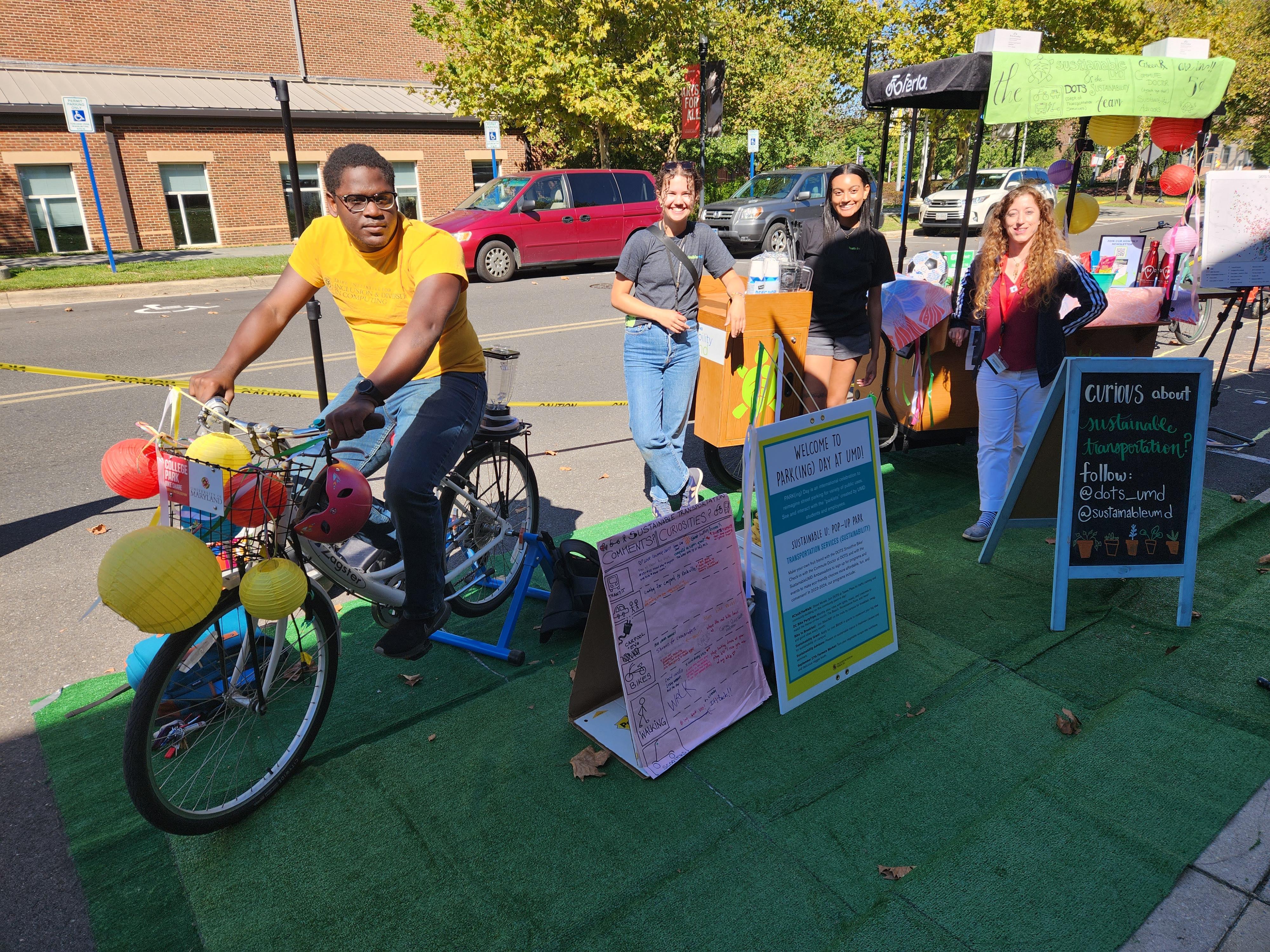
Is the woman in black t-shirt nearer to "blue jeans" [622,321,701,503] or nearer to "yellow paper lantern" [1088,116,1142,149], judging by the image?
"blue jeans" [622,321,701,503]

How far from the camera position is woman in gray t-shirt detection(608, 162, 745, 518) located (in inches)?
169

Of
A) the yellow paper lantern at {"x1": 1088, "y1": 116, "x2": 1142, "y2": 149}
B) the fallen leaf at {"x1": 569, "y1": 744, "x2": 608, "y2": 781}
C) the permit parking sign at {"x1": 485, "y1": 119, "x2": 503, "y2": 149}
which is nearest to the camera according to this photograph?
the fallen leaf at {"x1": 569, "y1": 744, "x2": 608, "y2": 781}

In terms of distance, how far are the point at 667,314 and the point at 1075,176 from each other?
13.4ft

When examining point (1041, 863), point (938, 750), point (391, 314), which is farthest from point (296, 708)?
point (1041, 863)

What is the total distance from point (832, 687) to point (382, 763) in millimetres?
1825

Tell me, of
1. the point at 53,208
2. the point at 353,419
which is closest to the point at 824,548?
the point at 353,419

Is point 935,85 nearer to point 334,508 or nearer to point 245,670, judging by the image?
point 334,508

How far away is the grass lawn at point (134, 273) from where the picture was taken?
592 inches

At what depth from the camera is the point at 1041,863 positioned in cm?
253

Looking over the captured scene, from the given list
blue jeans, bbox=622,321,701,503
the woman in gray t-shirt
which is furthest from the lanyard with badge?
blue jeans, bbox=622,321,701,503

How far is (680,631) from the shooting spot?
118 inches

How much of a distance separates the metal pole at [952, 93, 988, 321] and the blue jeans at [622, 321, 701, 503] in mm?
1880

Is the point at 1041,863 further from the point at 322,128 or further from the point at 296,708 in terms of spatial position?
the point at 322,128

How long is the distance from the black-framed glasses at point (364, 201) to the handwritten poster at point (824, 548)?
159cm
